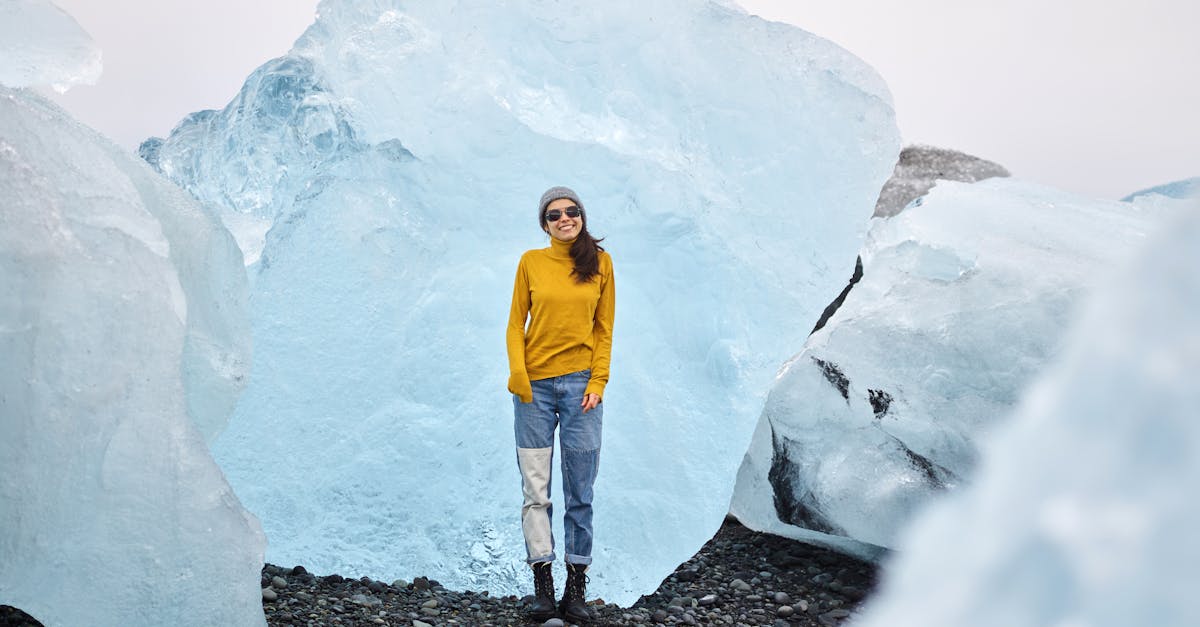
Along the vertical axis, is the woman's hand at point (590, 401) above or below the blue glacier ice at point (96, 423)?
above

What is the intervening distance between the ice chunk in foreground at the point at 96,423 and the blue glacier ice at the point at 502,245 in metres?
1.28

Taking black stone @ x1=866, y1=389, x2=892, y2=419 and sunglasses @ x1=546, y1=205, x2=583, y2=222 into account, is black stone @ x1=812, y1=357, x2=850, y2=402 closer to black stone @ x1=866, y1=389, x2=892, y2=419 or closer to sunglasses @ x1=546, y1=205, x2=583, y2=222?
black stone @ x1=866, y1=389, x2=892, y2=419

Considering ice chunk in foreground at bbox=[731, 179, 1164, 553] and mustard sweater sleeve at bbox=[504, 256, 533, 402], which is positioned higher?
ice chunk in foreground at bbox=[731, 179, 1164, 553]

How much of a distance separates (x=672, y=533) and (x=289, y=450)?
5.85 feet

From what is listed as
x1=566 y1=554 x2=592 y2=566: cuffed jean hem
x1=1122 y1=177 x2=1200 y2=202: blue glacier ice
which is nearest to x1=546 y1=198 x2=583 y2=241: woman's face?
x1=566 y1=554 x2=592 y2=566: cuffed jean hem

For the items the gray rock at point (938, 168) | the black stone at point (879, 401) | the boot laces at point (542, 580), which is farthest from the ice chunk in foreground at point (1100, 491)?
the gray rock at point (938, 168)

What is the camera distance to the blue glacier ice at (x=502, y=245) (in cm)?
445

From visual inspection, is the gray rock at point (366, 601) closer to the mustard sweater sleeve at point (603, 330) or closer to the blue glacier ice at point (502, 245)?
the blue glacier ice at point (502, 245)

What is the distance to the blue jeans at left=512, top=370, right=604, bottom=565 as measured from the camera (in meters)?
3.63

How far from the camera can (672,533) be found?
441 cm

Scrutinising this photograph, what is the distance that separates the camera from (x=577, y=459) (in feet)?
12.0

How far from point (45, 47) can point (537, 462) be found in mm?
2742

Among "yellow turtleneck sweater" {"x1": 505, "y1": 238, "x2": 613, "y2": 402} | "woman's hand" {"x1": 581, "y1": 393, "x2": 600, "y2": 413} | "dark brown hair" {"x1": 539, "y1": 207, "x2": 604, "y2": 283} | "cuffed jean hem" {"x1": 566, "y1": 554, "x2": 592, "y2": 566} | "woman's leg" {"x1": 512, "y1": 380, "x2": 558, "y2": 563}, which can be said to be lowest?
"cuffed jean hem" {"x1": 566, "y1": 554, "x2": 592, "y2": 566}

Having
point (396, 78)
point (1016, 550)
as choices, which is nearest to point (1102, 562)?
point (1016, 550)
